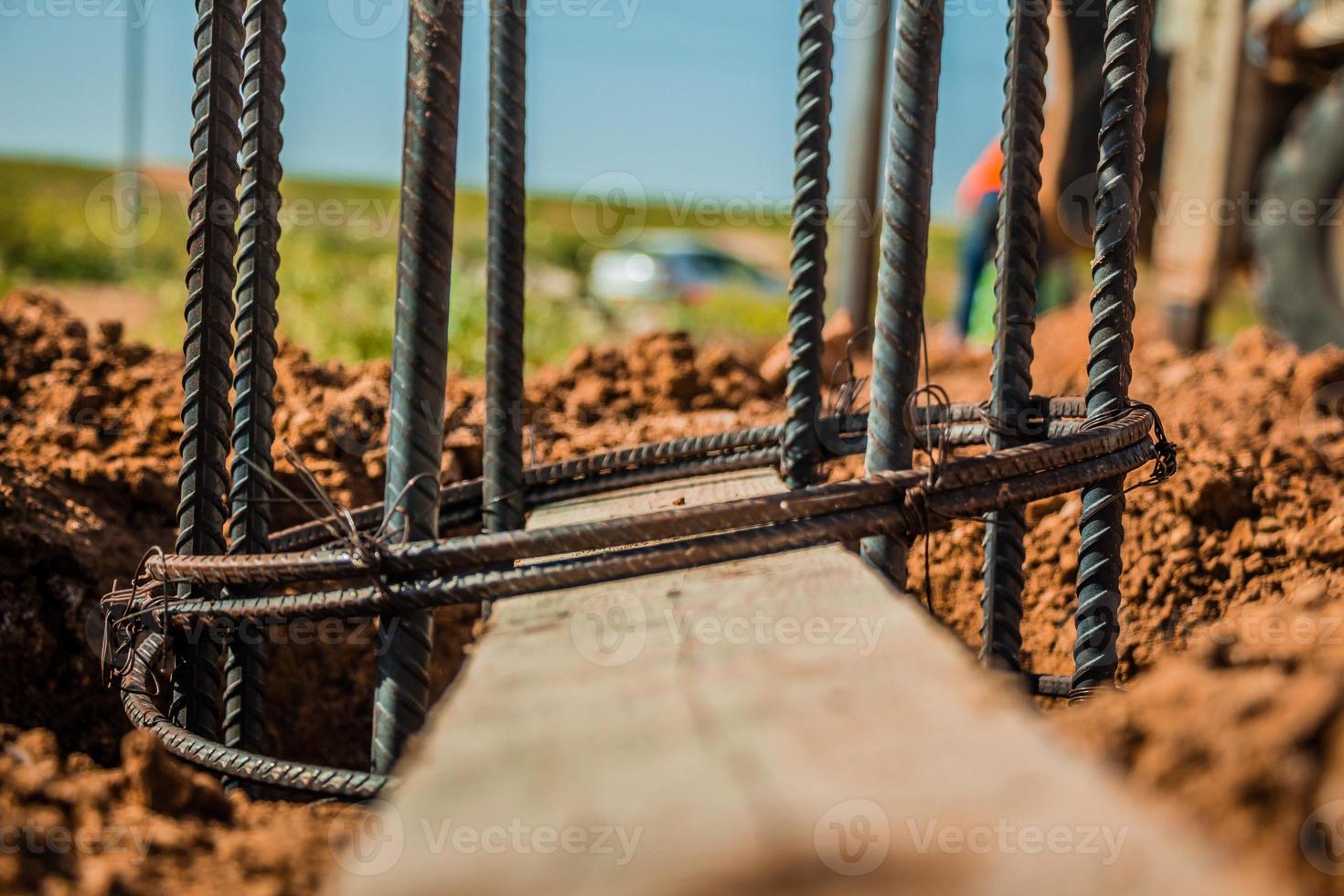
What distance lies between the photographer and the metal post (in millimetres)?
5938

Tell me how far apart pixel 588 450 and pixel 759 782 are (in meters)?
2.10

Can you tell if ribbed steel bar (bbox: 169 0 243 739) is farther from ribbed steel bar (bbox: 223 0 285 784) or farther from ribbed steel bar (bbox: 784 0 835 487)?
ribbed steel bar (bbox: 784 0 835 487)

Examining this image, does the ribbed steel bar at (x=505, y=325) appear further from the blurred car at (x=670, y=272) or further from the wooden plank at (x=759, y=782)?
the blurred car at (x=670, y=272)

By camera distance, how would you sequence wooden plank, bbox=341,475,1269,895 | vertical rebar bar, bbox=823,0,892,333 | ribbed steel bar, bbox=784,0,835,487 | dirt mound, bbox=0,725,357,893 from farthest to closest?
vertical rebar bar, bbox=823,0,892,333
ribbed steel bar, bbox=784,0,835,487
dirt mound, bbox=0,725,357,893
wooden plank, bbox=341,475,1269,895

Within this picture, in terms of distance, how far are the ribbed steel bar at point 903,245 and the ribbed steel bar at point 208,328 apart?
97 centimetres

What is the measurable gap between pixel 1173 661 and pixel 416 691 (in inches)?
38.7

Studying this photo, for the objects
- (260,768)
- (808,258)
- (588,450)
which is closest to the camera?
(260,768)

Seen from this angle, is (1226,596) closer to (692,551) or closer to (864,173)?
(692,551)

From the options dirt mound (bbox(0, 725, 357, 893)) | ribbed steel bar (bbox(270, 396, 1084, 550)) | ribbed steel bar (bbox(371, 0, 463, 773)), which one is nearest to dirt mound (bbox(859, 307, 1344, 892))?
ribbed steel bar (bbox(270, 396, 1084, 550))

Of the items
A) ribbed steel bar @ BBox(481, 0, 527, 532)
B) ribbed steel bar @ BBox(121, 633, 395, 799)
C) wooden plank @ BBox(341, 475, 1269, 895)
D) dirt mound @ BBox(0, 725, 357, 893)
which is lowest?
ribbed steel bar @ BBox(121, 633, 395, 799)

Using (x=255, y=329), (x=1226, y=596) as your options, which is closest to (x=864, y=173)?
(x=1226, y=596)

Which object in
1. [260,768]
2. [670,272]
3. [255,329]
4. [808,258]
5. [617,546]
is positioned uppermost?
[808,258]

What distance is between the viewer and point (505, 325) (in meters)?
2.10

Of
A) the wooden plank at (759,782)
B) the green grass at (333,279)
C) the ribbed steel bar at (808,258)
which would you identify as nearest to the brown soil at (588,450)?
the wooden plank at (759,782)
